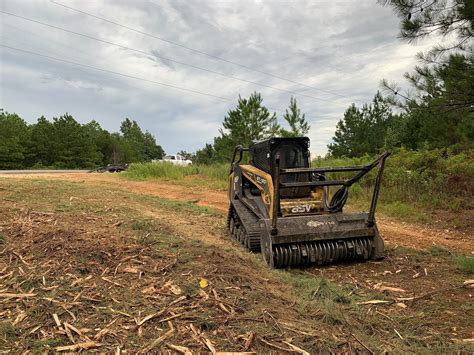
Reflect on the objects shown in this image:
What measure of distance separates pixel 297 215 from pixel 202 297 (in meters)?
2.62

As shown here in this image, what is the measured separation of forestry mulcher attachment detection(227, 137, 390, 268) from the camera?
505 centimetres

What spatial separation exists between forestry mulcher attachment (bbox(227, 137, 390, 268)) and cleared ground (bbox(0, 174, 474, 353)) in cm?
24

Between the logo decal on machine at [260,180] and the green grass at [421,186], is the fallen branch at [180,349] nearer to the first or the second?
the logo decal on machine at [260,180]

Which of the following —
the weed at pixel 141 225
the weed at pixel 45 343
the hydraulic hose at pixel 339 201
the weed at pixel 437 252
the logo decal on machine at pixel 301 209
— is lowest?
the weed at pixel 437 252

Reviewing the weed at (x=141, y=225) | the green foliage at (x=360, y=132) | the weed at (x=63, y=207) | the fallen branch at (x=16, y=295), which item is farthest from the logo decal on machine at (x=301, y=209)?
the green foliage at (x=360, y=132)

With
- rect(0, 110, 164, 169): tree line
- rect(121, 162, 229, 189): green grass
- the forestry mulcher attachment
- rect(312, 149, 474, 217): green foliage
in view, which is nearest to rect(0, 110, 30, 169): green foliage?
rect(0, 110, 164, 169): tree line

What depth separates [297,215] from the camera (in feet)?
18.7

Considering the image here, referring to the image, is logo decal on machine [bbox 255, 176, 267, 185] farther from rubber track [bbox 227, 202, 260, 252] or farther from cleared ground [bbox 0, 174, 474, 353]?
cleared ground [bbox 0, 174, 474, 353]

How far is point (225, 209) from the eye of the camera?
36.0ft

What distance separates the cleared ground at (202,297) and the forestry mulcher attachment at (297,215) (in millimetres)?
238

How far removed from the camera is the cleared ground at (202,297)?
2.84m

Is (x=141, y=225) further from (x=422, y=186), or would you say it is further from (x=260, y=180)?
(x=422, y=186)

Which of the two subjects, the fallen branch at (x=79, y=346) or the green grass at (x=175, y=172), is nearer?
the fallen branch at (x=79, y=346)

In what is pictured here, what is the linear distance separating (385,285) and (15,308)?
3806 mm
